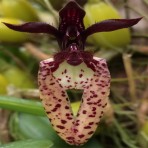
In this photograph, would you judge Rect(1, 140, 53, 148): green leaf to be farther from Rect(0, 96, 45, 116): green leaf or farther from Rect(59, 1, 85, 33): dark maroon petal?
Rect(59, 1, 85, 33): dark maroon petal

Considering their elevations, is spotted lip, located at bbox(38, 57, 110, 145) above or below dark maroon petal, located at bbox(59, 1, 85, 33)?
below

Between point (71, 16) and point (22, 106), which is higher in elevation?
point (71, 16)

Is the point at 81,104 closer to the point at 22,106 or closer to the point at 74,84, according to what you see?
the point at 74,84

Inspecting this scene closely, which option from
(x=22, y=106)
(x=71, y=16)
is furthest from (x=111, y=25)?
(x=22, y=106)

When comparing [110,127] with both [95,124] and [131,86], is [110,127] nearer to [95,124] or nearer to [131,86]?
[131,86]

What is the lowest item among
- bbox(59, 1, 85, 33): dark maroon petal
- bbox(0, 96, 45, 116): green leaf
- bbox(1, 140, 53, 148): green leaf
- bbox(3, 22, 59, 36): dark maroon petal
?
bbox(1, 140, 53, 148): green leaf

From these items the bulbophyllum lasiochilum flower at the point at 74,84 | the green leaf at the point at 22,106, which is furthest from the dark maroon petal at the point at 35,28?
the green leaf at the point at 22,106

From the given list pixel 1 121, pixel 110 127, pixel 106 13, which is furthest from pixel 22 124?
pixel 106 13

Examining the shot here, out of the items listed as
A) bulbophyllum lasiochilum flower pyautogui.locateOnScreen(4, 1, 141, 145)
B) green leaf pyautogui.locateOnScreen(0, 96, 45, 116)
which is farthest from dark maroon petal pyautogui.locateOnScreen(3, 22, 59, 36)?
green leaf pyautogui.locateOnScreen(0, 96, 45, 116)
